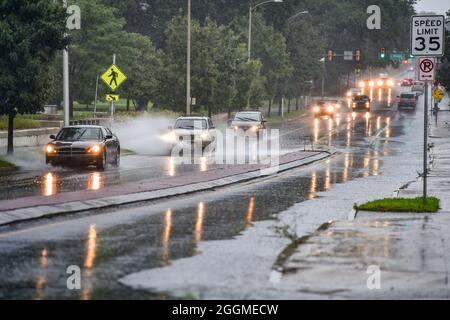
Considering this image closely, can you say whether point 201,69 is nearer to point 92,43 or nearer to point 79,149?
point 92,43

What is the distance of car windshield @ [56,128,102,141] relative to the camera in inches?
1273

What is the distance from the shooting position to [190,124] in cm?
4397

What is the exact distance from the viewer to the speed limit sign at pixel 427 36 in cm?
1822

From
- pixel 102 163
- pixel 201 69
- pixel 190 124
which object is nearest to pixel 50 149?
pixel 102 163

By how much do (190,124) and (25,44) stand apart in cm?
→ 1178

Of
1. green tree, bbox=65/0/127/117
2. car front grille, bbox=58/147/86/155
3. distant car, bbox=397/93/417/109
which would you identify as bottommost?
car front grille, bbox=58/147/86/155

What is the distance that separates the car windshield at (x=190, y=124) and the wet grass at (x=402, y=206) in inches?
959

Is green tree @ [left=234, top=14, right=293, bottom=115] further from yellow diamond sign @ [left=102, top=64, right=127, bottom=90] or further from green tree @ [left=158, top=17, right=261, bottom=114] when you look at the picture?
yellow diamond sign @ [left=102, top=64, right=127, bottom=90]

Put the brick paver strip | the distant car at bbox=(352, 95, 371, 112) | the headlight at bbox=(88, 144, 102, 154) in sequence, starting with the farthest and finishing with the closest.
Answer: the distant car at bbox=(352, 95, 371, 112) < the headlight at bbox=(88, 144, 102, 154) < the brick paver strip

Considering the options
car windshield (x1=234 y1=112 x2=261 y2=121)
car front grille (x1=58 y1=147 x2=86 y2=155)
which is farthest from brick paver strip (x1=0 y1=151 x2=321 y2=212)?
car windshield (x1=234 y1=112 x2=261 y2=121)

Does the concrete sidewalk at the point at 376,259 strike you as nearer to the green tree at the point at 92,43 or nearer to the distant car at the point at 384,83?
the green tree at the point at 92,43

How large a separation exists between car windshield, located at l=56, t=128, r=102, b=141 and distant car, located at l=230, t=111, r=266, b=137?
23.0 m

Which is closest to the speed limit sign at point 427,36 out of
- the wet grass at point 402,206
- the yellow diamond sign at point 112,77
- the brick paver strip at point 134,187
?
the wet grass at point 402,206
